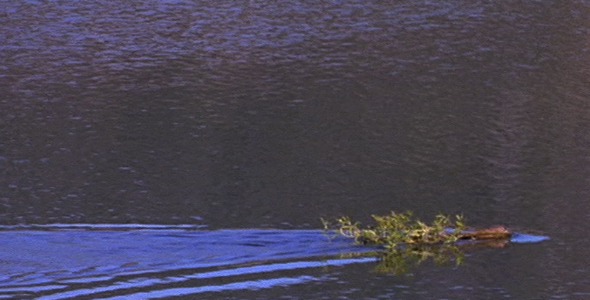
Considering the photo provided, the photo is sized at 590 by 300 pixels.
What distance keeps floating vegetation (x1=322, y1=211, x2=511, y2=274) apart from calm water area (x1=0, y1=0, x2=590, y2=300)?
160 mm

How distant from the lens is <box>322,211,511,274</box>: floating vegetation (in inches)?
415

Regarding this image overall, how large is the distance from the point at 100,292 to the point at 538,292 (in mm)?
3152

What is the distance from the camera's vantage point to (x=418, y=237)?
1068 centimetres

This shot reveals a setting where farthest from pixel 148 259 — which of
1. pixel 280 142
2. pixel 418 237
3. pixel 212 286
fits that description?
pixel 280 142

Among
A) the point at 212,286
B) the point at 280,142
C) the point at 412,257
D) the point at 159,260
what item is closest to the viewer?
the point at 212,286

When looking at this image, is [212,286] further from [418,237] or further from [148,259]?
[418,237]

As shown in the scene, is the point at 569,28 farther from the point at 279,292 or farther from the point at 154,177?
the point at 279,292

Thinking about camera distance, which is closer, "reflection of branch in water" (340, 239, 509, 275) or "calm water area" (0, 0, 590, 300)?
"calm water area" (0, 0, 590, 300)

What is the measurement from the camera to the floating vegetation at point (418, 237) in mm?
10531

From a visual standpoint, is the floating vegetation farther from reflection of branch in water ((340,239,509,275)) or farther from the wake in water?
the wake in water

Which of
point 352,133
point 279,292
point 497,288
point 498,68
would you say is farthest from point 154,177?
point 498,68

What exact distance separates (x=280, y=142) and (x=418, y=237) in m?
3.19

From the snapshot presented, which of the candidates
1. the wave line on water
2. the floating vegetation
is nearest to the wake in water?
the wave line on water

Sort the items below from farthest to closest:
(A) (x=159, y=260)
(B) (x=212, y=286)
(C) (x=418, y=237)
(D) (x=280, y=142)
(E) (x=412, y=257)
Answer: (D) (x=280, y=142), (C) (x=418, y=237), (E) (x=412, y=257), (A) (x=159, y=260), (B) (x=212, y=286)
